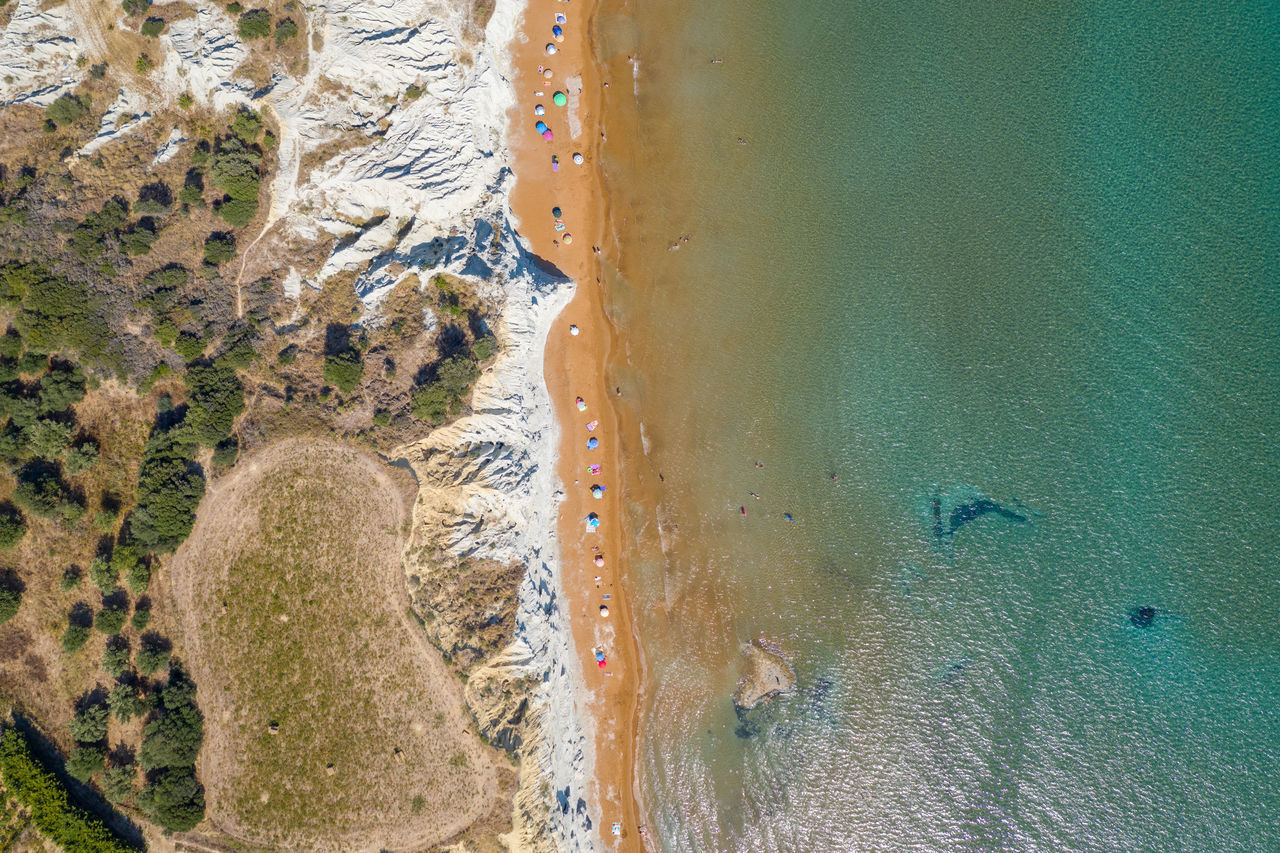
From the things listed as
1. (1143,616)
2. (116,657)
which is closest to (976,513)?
(1143,616)

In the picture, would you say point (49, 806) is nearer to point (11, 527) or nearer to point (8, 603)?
point (8, 603)

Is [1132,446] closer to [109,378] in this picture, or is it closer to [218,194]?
[218,194]

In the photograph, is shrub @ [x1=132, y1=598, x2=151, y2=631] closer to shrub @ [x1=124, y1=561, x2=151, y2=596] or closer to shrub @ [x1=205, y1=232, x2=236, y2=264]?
shrub @ [x1=124, y1=561, x2=151, y2=596]

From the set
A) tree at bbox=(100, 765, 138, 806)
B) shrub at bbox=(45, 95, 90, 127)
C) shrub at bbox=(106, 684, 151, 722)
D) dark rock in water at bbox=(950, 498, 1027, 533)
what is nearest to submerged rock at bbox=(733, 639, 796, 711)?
dark rock in water at bbox=(950, 498, 1027, 533)

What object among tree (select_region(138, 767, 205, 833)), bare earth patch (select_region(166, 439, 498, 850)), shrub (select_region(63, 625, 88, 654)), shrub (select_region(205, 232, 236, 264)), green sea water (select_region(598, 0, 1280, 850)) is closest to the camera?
tree (select_region(138, 767, 205, 833))

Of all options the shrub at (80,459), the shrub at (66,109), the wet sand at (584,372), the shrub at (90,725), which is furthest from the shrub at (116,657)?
the shrub at (66,109)

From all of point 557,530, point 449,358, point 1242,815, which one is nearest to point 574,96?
point 449,358

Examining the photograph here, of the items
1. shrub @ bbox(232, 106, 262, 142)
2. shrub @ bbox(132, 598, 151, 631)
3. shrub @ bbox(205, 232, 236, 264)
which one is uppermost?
shrub @ bbox(232, 106, 262, 142)
